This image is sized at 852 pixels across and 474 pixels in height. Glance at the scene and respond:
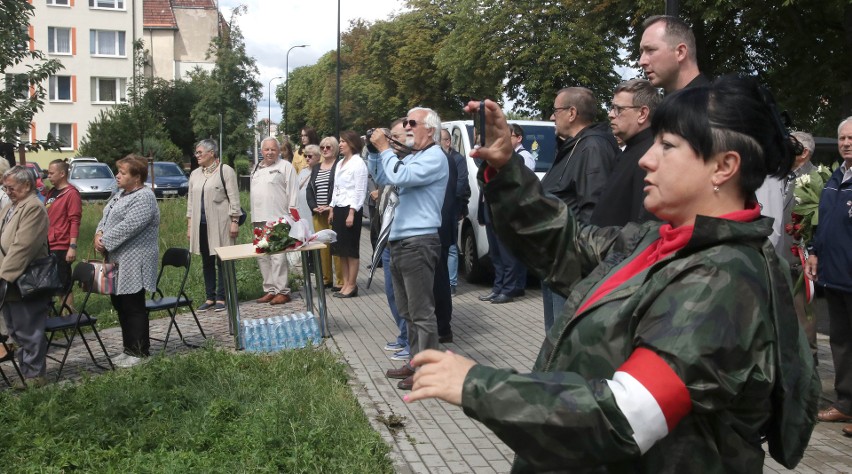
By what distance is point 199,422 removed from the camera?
5.55 m

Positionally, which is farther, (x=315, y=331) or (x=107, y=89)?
(x=107, y=89)

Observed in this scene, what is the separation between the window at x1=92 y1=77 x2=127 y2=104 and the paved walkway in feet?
180

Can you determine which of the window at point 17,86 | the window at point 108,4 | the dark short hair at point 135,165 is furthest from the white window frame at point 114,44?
the dark short hair at point 135,165

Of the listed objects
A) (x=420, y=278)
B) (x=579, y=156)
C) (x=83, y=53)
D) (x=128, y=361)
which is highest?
(x=83, y=53)

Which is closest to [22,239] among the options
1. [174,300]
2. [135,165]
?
[135,165]

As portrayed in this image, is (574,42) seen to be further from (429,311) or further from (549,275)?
(549,275)

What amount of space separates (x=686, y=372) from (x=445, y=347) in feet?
21.2

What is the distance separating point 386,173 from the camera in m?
6.46

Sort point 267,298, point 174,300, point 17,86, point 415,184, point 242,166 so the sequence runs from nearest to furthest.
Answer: point 415,184
point 174,300
point 267,298
point 17,86
point 242,166

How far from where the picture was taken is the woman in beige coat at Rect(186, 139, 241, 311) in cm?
1020

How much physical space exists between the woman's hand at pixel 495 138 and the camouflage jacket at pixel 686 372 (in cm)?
42

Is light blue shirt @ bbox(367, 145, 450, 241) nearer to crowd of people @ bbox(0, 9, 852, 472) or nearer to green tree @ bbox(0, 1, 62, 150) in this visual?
crowd of people @ bbox(0, 9, 852, 472)

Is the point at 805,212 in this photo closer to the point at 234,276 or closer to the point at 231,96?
the point at 234,276

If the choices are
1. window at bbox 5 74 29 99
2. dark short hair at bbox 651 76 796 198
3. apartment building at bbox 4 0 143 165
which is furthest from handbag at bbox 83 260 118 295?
apartment building at bbox 4 0 143 165
